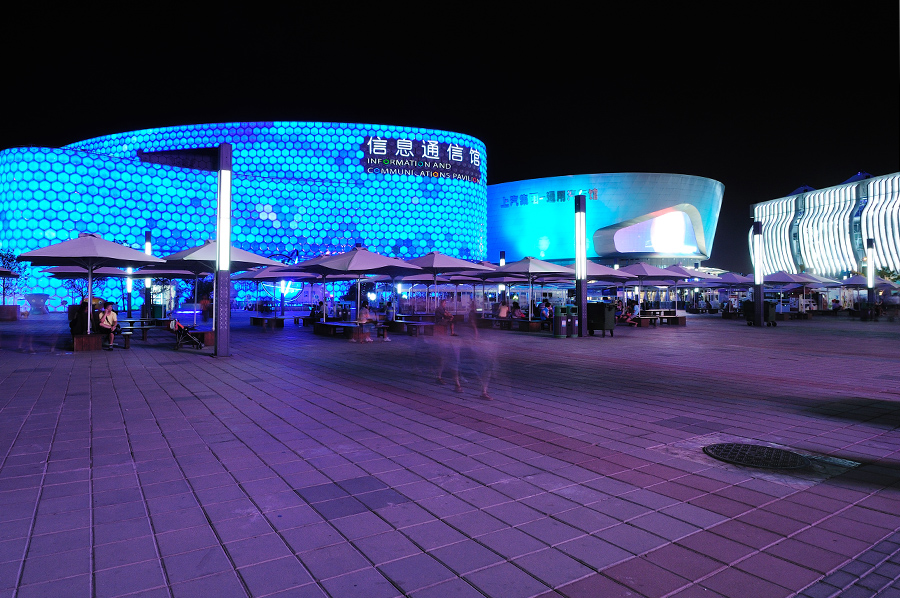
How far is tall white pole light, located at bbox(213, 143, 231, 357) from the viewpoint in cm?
1120

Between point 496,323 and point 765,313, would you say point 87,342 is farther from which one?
point 765,313

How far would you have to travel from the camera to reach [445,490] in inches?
144

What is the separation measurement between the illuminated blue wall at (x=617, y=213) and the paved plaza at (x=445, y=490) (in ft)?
263

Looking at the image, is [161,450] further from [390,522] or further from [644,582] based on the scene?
[644,582]

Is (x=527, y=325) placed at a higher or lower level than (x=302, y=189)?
lower

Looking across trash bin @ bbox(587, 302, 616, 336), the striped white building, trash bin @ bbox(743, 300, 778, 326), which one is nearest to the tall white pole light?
trash bin @ bbox(587, 302, 616, 336)

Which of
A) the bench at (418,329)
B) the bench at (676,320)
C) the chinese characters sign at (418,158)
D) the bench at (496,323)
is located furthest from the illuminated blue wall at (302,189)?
the bench at (676,320)

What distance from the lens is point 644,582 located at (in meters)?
2.47

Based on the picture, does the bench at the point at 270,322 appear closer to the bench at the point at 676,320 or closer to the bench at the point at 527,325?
the bench at the point at 527,325

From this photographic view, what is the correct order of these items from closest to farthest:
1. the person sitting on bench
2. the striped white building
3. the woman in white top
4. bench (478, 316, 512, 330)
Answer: the woman in white top, the person sitting on bench, bench (478, 316, 512, 330), the striped white building

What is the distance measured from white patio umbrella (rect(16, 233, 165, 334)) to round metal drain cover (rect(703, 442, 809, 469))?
12897 mm

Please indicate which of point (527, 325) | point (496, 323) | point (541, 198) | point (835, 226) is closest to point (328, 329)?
point (527, 325)

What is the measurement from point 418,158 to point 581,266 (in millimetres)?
59488

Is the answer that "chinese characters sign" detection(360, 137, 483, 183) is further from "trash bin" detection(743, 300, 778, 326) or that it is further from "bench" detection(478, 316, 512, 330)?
"trash bin" detection(743, 300, 778, 326)
